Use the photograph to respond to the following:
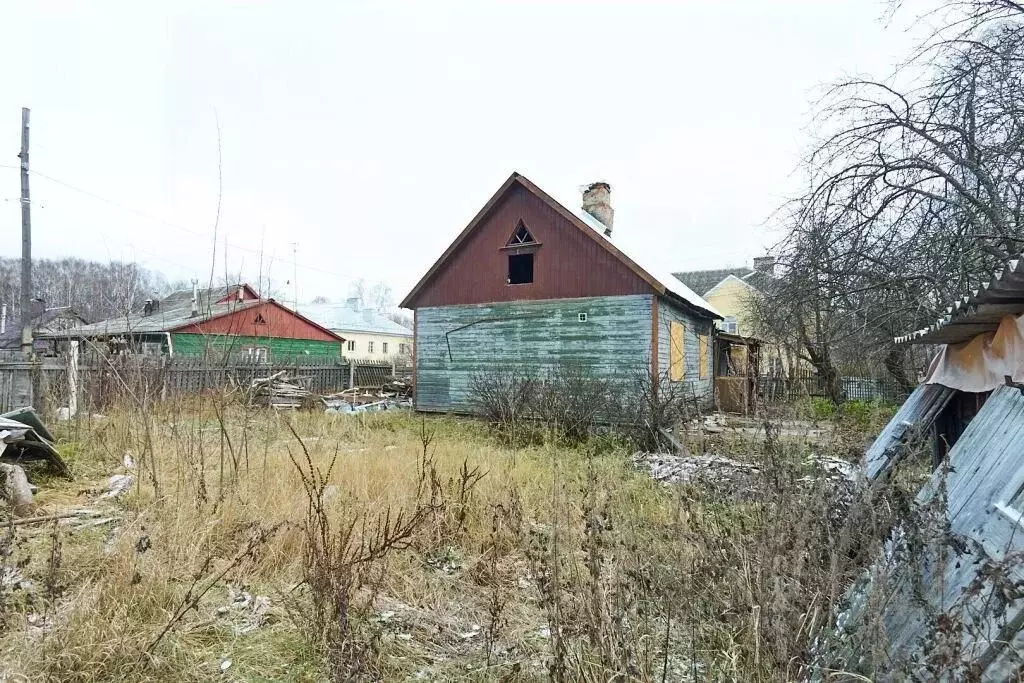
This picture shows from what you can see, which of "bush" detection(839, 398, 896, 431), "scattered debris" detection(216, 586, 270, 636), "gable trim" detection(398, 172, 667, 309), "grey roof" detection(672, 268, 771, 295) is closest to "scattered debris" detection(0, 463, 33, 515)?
"scattered debris" detection(216, 586, 270, 636)

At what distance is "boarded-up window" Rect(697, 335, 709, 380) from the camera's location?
1599cm

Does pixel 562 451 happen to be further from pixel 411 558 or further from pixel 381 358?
pixel 381 358

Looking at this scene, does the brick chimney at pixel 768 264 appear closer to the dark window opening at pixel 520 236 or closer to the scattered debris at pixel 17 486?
the dark window opening at pixel 520 236

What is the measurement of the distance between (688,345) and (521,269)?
5101 millimetres

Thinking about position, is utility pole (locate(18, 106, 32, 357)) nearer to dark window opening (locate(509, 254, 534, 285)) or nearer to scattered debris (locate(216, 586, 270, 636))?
dark window opening (locate(509, 254, 534, 285))

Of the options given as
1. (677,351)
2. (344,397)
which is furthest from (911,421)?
(344,397)

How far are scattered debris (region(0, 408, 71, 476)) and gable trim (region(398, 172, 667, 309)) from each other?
9.29 m

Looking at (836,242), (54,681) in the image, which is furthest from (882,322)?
(54,681)

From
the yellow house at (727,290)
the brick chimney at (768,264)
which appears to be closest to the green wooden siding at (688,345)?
the brick chimney at (768,264)

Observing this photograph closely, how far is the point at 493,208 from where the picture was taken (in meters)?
13.8

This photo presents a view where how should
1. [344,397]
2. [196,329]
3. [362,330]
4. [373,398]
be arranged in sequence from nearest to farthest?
[344,397] → [373,398] → [196,329] → [362,330]

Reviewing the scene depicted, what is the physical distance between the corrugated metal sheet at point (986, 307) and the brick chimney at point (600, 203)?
42.4 ft

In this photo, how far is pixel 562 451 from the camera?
8.02 metres

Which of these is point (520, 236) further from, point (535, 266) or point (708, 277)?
point (708, 277)
